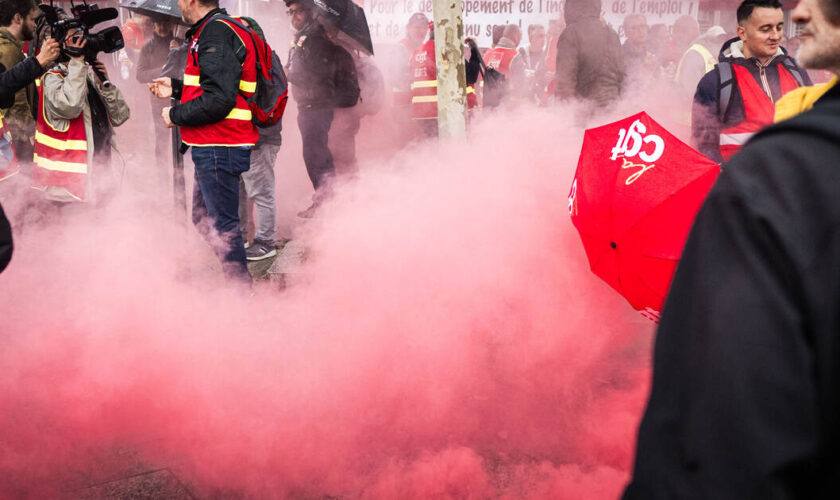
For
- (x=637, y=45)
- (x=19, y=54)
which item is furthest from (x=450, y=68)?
(x=637, y=45)

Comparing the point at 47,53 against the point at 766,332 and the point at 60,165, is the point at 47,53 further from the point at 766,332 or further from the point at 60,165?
the point at 766,332

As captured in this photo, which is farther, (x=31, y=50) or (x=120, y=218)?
(x=120, y=218)

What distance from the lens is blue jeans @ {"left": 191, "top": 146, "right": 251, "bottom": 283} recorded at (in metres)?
4.23

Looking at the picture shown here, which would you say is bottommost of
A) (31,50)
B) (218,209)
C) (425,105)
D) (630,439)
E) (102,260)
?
(630,439)

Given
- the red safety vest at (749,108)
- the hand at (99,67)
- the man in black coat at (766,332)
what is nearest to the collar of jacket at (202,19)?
the hand at (99,67)

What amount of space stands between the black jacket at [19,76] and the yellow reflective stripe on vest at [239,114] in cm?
123

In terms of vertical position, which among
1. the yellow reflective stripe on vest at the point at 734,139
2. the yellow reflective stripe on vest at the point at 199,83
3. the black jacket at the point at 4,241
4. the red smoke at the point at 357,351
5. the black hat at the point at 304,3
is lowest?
the red smoke at the point at 357,351

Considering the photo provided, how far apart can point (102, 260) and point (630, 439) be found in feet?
11.7

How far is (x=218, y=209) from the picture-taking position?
14.1 ft

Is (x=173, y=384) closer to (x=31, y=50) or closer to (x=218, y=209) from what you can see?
(x=218, y=209)

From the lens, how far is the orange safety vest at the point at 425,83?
6.99 m

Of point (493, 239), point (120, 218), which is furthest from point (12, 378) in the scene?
point (493, 239)

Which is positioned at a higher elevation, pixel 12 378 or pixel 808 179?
pixel 808 179

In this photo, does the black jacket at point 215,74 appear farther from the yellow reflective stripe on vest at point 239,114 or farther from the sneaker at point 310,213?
the sneaker at point 310,213
